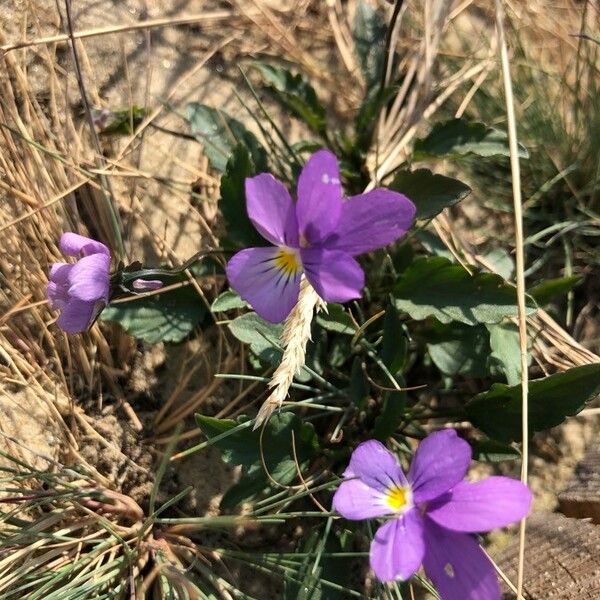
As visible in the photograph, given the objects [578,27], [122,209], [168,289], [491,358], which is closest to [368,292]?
[491,358]

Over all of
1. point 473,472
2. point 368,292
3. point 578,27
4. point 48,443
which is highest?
point 578,27

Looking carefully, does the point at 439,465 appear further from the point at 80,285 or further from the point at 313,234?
the point at 80,285

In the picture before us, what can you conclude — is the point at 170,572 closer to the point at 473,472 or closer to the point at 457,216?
the point at 473,472

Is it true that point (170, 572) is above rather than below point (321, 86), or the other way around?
below

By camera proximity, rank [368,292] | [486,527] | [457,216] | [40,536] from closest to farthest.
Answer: [486,527]
[40,536]
[368,292]
[457,216]

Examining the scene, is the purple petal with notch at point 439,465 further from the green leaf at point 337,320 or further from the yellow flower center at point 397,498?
the green leaf at point 337,320

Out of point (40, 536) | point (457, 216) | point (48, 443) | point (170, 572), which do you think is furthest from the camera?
point (457, 216)

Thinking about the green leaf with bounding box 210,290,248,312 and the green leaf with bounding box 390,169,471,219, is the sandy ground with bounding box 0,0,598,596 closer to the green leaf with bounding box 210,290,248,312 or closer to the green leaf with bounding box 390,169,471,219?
the green leaf with bounding box 210,290,248,312

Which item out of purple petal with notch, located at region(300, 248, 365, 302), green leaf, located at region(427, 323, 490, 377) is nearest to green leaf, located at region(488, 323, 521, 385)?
green leaf, located at region(427, 323, 490, 377)
